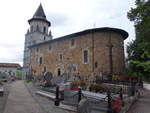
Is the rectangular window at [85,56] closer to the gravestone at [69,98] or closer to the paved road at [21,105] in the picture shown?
the paved road at [21,105]

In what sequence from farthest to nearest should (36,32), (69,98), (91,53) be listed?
(36,32)
(91,53)
(69,98)

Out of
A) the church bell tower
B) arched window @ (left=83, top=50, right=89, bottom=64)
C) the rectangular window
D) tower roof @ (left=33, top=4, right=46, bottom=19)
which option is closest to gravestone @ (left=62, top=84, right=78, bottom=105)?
the rectangular window

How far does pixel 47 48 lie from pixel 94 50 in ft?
45.3

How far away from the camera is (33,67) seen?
40.3m

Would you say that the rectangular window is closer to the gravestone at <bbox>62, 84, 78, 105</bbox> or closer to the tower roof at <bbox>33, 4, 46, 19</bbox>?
the gravestone at <bbox>62, 84, 78, 105</bbox>

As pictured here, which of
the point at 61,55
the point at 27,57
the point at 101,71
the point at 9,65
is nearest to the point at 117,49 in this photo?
the point at 101,71

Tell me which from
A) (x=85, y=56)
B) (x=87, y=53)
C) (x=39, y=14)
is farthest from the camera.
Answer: (x=39, y=14)

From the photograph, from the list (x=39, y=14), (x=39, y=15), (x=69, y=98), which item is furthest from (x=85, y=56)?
(x=39, y=14)

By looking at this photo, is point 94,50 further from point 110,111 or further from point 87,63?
point 110,111

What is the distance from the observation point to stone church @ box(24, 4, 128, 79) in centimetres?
2627

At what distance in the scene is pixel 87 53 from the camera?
92.5ft

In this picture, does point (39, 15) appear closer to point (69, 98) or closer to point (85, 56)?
point (85, 56)

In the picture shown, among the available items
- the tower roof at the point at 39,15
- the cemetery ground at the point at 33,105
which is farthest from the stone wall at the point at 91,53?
the tower roof at the point at 39,15

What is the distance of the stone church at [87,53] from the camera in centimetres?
2627
